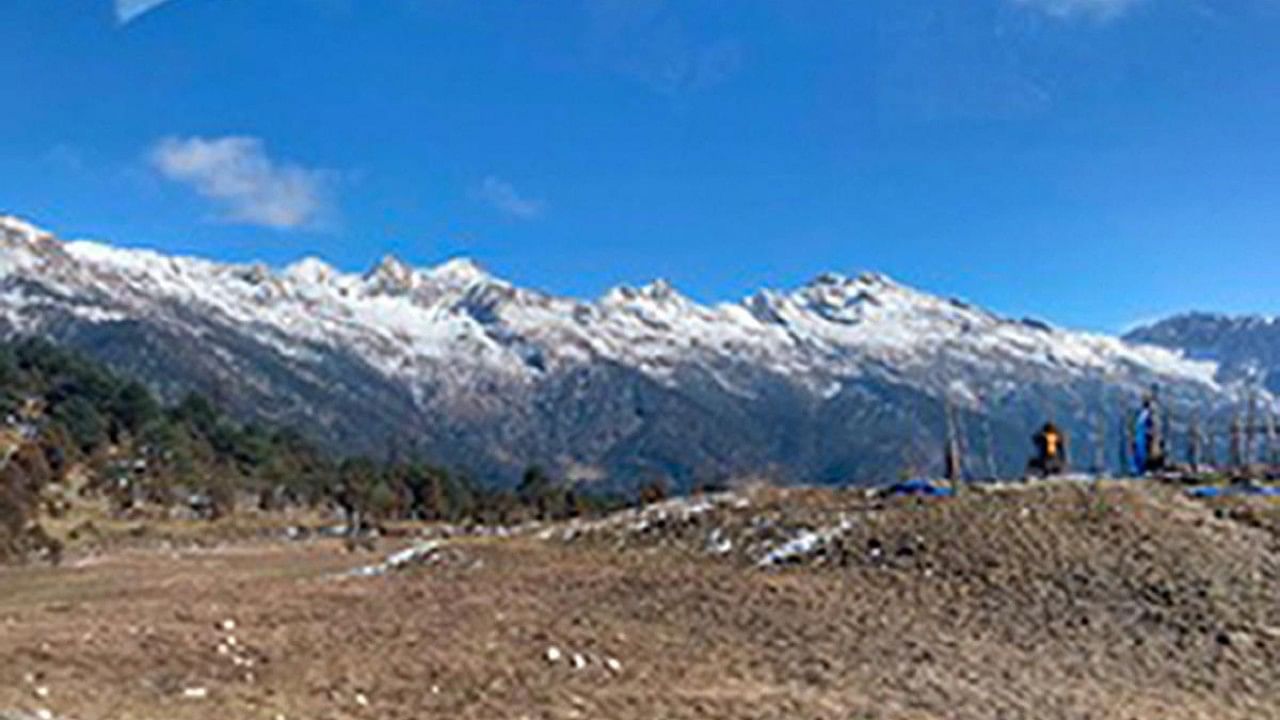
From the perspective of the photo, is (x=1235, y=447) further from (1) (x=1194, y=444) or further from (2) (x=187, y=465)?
(2) (x=187, y=465)

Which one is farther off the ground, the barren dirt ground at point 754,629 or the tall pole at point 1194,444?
the tall pole at point 1194,444

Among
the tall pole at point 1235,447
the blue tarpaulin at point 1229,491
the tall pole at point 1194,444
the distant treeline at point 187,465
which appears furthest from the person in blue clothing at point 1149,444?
the distant treeline at point 187,465

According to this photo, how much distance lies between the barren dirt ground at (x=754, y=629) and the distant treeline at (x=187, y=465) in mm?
60248

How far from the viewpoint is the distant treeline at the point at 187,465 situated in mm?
105062

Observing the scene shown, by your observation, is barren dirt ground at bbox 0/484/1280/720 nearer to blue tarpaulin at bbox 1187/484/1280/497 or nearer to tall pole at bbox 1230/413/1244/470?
blue tarpaulin at bbox 1187/484/1280/497

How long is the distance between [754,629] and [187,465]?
329 ft

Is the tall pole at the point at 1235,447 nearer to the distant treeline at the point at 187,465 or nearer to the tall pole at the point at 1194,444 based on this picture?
the tall pole at the point at 1194,444

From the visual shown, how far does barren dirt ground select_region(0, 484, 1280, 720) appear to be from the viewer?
1903cm

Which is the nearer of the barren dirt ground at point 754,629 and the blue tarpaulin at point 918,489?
the barren dirt ground at point 754,629

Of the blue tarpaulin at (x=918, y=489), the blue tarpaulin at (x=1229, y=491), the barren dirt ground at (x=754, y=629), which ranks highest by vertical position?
the blue tarpaulin at (x=918, y=489)

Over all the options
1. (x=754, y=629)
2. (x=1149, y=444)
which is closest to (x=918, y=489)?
(x=1149, y=444)

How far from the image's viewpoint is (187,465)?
116m

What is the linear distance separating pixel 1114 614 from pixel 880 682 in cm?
895

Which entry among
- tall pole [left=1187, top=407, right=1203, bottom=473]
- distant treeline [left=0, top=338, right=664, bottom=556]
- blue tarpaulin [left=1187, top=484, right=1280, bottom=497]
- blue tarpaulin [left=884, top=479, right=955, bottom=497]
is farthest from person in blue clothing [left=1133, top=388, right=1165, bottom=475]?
distant treeline [left=0, top=338, right=664, bottom=556]
